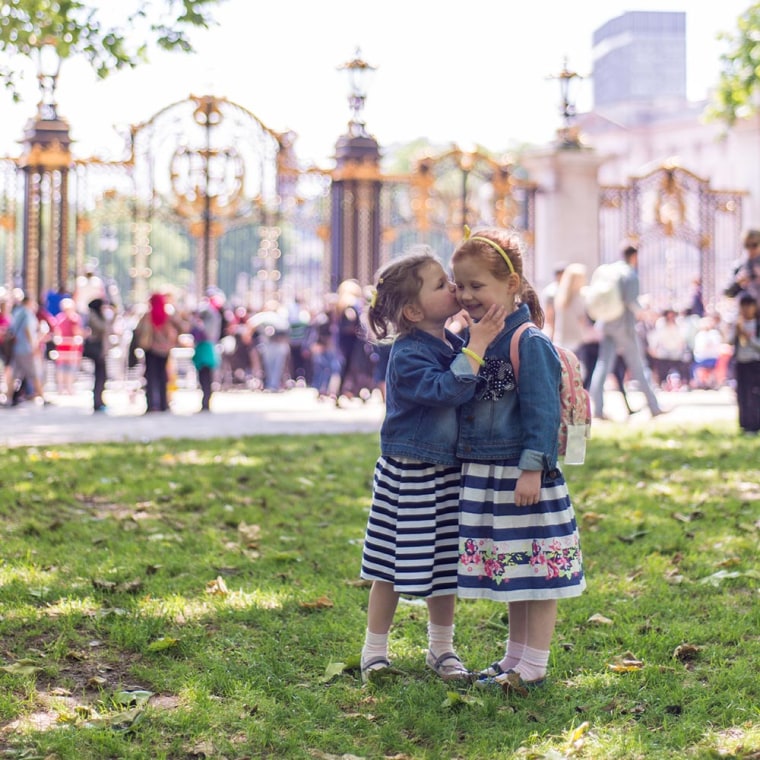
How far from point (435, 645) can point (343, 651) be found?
0.41 m

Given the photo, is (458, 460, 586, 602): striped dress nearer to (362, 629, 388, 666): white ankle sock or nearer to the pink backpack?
the pink backpack

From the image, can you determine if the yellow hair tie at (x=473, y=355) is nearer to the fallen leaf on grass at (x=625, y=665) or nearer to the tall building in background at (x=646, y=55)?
the fallen leaf on grass at (x=625, y=665)

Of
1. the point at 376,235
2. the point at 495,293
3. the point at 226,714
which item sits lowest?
the point at 226,714

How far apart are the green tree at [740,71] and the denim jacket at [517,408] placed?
1241 cm

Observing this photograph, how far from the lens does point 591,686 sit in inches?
146

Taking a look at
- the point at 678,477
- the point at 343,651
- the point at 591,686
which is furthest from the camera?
the point at 678,477

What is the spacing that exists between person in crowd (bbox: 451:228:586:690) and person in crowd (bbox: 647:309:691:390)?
58.1ft

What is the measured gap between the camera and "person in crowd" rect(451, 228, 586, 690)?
357 centimetres

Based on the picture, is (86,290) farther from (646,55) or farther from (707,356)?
(646,55)

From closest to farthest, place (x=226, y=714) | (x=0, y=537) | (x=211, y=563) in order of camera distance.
→ (x=226, y=714), (x=211, y=563), (x=0, y=537)

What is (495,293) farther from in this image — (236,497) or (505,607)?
(236,497)

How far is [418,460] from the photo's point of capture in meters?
3.70

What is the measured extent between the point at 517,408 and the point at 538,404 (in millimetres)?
117

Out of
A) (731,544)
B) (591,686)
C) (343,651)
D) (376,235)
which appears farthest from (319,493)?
(376,235)
